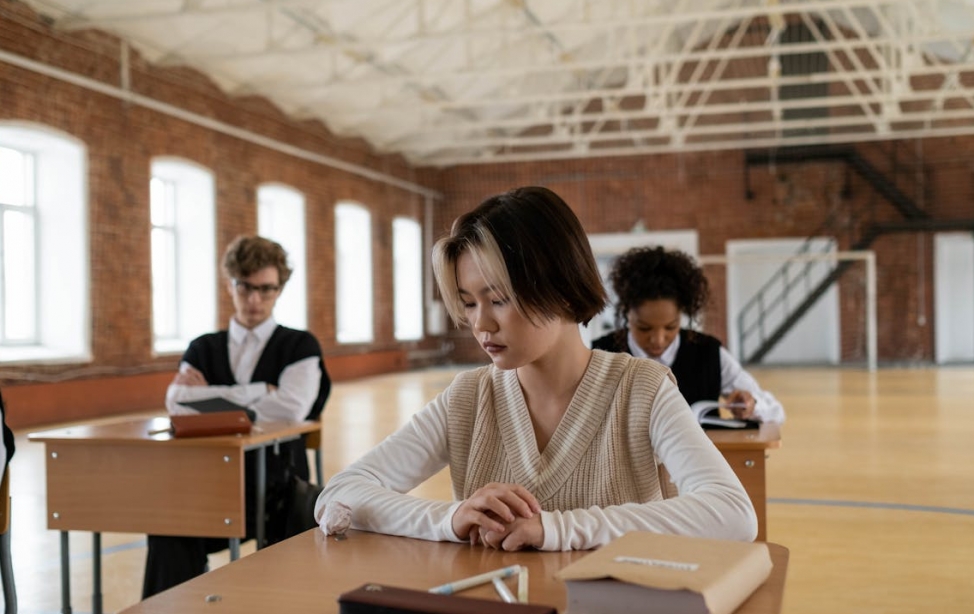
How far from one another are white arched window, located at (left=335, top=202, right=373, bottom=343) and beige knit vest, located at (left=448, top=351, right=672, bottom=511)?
581 inches

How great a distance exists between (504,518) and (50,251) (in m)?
9.74

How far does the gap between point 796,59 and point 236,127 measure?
9.37 metres

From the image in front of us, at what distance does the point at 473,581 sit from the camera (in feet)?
4.46

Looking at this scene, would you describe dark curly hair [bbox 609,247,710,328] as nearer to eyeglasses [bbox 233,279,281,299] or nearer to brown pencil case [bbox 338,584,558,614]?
eyeglasses [bbox 233,279,281,299]

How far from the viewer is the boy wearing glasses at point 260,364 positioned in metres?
3.99

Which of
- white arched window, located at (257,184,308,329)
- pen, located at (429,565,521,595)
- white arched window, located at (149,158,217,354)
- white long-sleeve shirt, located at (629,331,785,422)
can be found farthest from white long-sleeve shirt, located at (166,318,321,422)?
white arched window, located at (257,184,308,329)

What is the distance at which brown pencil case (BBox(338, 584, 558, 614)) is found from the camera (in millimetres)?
1087

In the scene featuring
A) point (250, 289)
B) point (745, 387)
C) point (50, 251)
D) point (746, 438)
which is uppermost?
point (50, 251)

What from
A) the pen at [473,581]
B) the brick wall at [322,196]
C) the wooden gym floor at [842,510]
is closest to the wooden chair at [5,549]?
the wooden gym floor at [842,510]

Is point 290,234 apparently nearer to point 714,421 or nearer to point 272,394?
point 272,394

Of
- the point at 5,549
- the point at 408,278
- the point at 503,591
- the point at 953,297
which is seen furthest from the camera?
the point at 408,278

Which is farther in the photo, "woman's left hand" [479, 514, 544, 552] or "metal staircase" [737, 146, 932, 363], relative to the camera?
"metal staircase" [737, 146, 932, 363]

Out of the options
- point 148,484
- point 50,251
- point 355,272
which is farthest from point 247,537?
point 355,272

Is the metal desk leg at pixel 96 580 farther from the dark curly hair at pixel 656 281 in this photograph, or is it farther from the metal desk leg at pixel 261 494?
the dark curly hair at pixel 656 281
